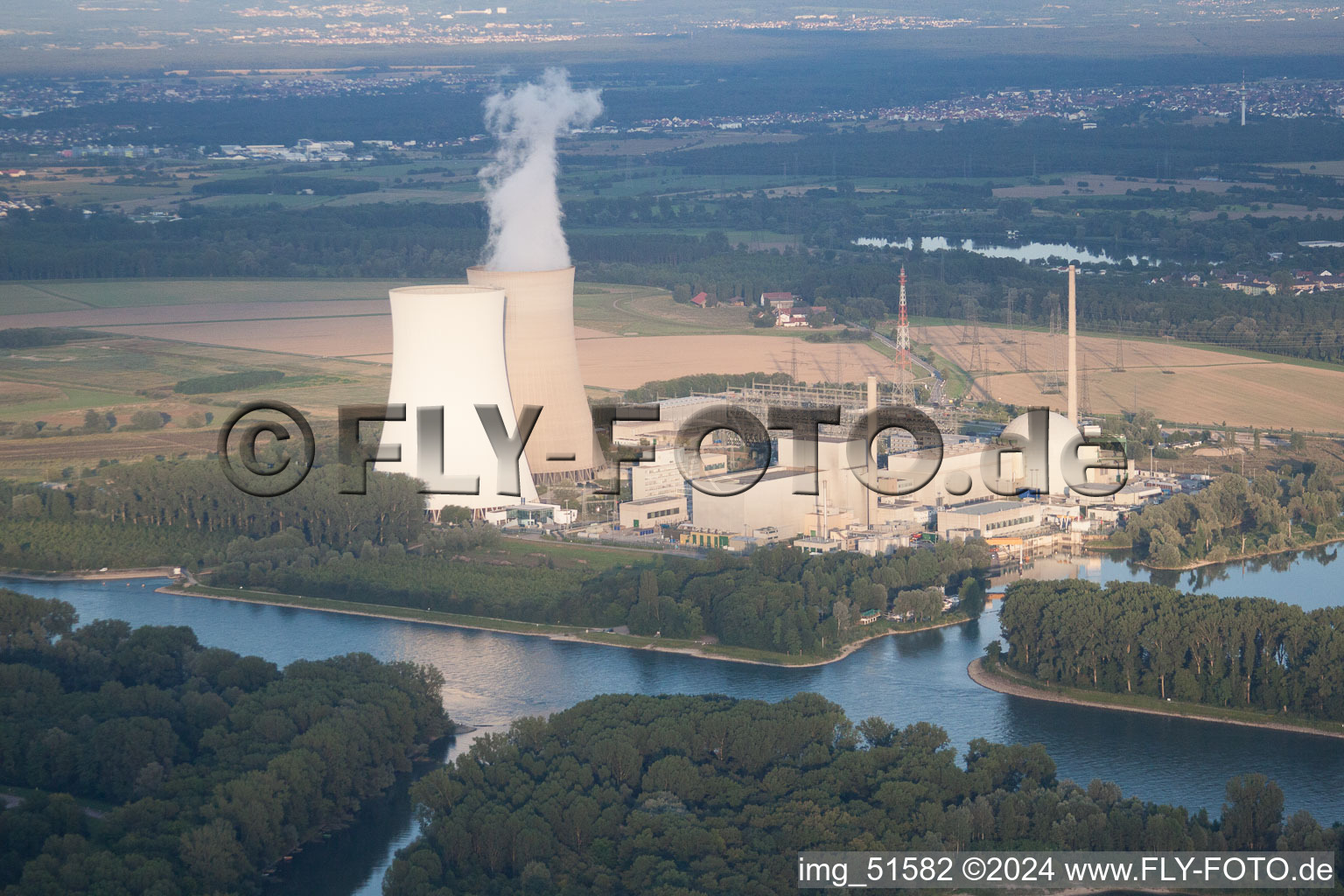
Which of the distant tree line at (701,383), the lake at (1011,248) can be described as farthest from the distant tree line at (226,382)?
the lake at (1011,248)

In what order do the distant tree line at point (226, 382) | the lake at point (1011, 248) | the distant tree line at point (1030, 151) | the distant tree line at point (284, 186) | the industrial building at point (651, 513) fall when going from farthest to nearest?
the distant tree line at point (1030, 151), the distant tree line at point (284, 186), the lake at point (1011, 248), the distant tree line at point (226, 382), the industrial building at point (651, 513)

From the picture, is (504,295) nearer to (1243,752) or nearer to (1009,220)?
(1243,752)

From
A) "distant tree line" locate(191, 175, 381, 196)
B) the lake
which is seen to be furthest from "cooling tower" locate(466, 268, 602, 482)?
"distant tree line" locate(191, 175, 381, 196)

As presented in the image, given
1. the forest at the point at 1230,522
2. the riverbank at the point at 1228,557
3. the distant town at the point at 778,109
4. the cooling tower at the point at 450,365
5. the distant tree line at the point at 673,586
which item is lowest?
the distant tree line at the point at 673,586

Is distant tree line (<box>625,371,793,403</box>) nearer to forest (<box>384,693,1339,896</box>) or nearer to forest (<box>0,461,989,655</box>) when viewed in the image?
forest (<box>0,461,989,655</box>)

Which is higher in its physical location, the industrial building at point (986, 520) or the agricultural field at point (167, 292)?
the agricultural field at point (167, 292)

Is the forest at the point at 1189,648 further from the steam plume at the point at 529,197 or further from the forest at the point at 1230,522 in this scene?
the steam plume at the point at 529,197
